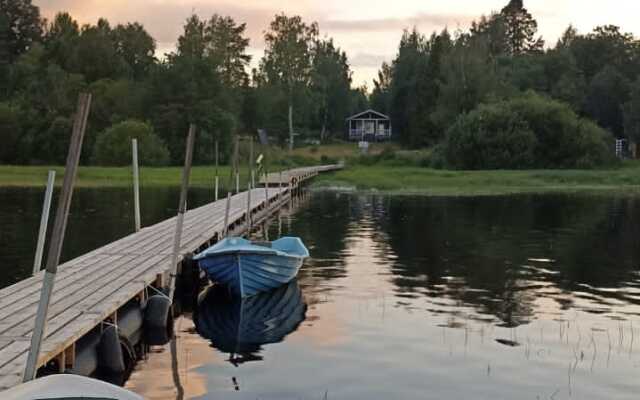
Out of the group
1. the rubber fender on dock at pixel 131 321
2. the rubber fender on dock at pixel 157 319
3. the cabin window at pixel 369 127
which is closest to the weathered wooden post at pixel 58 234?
the rubber fender on dock at pixel 131 321

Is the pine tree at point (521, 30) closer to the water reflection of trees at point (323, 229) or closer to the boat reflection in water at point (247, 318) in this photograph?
the water reflection of trees at point (323, 229)

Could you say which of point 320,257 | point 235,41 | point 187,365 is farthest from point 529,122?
point 187,365

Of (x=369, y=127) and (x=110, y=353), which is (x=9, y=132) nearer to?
(x=369, y=127)

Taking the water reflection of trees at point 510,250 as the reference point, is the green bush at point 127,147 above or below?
above

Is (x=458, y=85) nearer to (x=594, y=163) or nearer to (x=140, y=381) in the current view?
(x=594, y=163)

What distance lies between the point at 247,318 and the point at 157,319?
2.31 m

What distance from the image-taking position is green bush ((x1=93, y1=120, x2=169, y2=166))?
82625 millimetres

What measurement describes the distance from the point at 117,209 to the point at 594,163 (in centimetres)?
4851

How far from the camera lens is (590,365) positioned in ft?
47.9

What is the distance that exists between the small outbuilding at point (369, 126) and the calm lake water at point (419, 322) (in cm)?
8181

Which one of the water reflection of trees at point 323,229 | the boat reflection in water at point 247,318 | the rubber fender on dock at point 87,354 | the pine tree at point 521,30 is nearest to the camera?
the rubber fender on dock at point 87,354

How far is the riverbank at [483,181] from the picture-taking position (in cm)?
6219

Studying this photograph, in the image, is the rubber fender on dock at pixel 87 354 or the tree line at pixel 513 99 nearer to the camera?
the rubber fender on dock at pixel 87 354

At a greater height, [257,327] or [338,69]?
[338,69]
